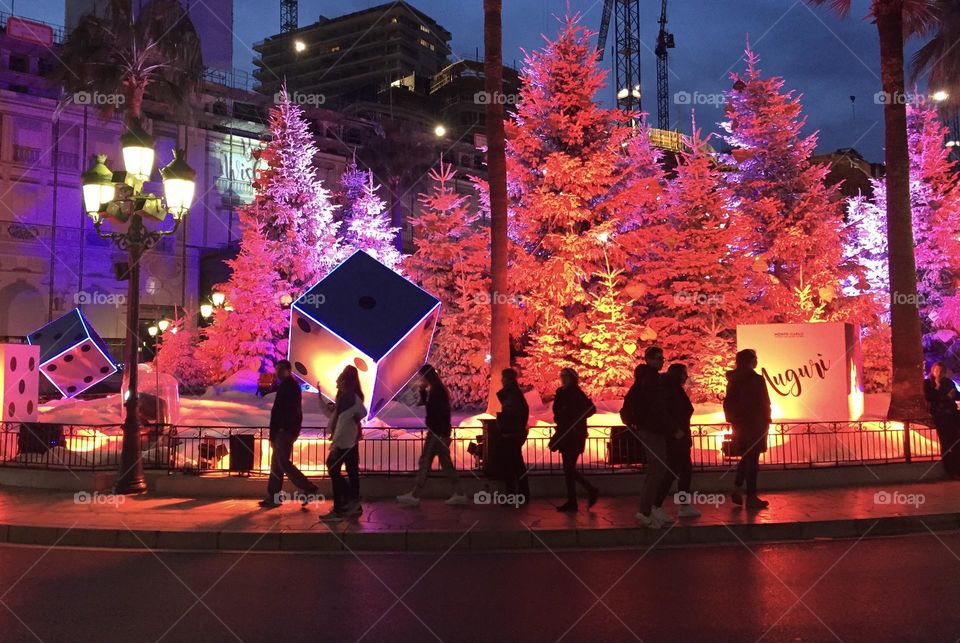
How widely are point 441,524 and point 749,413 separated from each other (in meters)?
4.20

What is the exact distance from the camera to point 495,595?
22.7 ft

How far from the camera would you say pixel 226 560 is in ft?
27.7

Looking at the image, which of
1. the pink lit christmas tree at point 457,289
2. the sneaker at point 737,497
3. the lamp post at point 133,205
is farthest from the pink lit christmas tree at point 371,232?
the sneaker at point 737,497

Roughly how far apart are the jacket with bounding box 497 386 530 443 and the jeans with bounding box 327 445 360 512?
78.6 inches

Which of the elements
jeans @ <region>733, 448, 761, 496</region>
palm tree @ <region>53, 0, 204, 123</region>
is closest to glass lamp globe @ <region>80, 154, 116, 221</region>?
jeans @ <region>733, 448, 761, 496</region>

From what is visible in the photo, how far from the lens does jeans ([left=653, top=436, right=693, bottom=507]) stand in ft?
30.6

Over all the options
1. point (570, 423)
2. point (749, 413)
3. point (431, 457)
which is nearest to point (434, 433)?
point (431, 457)

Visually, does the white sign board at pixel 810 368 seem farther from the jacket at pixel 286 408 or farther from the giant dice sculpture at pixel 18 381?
the giant dice sculpture at pixel 18 381

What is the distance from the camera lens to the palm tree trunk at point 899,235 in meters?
16.6

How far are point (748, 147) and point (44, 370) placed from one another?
23143 millimetres

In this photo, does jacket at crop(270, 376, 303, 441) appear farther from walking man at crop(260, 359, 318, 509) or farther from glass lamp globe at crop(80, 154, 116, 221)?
glass lamp globe at crop(80, 154, 116, 221)

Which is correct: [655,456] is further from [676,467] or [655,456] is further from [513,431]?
[513,431]

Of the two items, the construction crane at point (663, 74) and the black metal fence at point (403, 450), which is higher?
the construction crane at point (663, 74)

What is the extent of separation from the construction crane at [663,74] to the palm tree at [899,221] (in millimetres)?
83227
